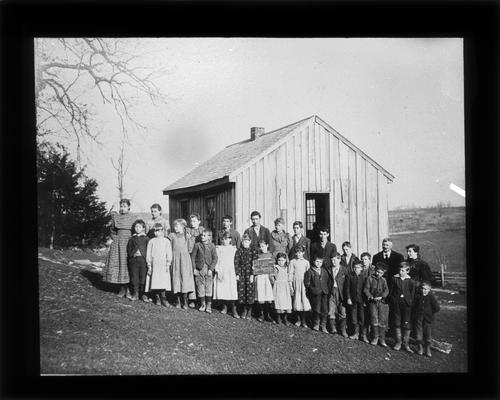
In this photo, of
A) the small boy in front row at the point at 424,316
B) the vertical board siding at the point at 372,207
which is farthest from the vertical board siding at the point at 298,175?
the small boy in front row at the point at 424,316

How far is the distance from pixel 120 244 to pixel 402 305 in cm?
378

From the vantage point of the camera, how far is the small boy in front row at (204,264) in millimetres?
6402

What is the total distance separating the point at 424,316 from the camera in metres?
6.46

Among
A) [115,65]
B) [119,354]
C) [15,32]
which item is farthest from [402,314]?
[15,32]

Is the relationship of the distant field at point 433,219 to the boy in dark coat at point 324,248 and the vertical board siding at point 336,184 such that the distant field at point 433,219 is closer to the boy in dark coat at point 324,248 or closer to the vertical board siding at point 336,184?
the vertical board siding at point 336,184

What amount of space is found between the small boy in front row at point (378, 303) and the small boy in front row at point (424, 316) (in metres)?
0.40

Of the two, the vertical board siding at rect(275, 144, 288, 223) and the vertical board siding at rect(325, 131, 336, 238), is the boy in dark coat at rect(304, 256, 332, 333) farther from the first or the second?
the vertical board siding at rect(275, 144, 288, 223)

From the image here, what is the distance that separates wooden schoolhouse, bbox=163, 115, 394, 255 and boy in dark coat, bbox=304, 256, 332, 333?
48 cm

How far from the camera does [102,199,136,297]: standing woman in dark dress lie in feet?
21.0

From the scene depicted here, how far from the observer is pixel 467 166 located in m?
6.56

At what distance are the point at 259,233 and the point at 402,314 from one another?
7.09 ft

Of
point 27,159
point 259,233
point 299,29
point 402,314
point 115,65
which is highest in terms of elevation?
point 299,29

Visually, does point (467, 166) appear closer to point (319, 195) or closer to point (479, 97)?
point (479, 97)

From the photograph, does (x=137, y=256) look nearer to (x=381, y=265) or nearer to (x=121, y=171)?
(x=121, y=171)
